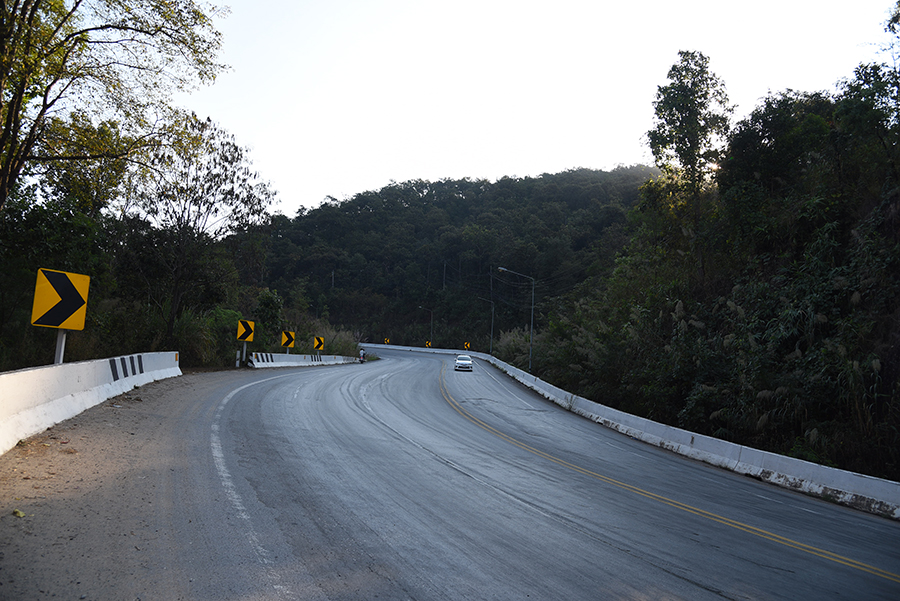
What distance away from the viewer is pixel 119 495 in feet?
21.3

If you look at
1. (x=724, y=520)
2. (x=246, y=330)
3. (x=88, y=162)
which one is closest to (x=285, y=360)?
(x=246, y=330)

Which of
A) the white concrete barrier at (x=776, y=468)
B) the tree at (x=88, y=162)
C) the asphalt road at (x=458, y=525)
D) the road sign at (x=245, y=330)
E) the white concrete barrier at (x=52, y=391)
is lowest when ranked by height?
the white concrete barrier at (x=776, y=468)

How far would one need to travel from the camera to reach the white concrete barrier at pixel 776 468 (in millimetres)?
10938

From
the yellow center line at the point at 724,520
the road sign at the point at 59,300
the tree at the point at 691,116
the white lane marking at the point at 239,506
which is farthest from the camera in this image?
the tree at the point at 691,116

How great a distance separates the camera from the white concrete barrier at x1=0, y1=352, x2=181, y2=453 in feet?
27.3

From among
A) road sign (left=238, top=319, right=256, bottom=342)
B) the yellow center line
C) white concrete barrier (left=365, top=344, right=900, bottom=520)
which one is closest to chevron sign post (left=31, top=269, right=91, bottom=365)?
the yellow center line

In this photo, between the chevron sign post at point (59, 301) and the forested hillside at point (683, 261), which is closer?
the chevron sign post at point (59, 301)

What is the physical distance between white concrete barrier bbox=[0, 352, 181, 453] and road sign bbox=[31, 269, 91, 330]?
896 millimetres

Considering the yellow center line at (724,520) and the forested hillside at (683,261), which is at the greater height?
the forested hillside at (683,261)

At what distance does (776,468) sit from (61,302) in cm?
1573

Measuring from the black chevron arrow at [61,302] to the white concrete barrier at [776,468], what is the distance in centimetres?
1535

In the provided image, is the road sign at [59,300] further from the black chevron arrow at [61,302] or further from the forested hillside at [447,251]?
the forested hillside at [447,251]

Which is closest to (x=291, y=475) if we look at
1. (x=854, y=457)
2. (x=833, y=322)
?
(x=854, y=457)

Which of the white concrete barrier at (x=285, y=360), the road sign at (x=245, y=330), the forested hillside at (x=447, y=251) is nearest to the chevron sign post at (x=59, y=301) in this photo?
the road sign at (x=245, y=330)
